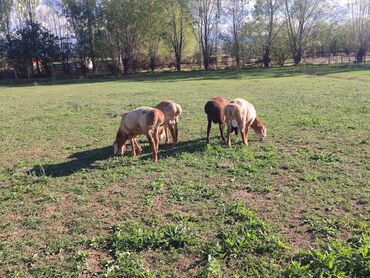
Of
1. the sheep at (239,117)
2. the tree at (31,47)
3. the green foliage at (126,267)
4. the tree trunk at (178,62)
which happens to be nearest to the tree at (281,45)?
the tree trunk at (178,62)

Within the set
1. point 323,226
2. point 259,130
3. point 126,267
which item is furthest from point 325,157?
point 126,267

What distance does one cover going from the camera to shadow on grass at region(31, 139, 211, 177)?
7996 millimetres

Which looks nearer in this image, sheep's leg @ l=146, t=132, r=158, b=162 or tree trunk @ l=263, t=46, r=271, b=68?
sheep's leg @ l=146, t=132, r=158, b=162

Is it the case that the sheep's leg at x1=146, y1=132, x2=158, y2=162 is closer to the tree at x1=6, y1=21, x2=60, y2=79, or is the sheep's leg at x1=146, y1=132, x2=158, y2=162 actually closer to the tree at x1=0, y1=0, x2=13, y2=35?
the tree at x1=6, y1=21, x2=60, y2=79

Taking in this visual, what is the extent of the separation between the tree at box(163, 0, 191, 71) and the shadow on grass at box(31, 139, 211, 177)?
45003mm

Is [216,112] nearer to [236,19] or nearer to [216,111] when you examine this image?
[216,111]

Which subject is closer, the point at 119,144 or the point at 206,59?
the point at 119,144

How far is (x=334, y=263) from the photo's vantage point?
3961 mm

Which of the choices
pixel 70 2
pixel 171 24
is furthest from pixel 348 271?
pixel 70 2

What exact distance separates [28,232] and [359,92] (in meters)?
19.4

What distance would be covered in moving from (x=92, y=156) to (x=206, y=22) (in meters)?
49.6

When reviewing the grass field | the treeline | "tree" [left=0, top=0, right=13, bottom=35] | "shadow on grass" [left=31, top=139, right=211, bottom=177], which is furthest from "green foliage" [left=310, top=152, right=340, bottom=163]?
"tree" [left=0, top=0, right=13, bottom=35]

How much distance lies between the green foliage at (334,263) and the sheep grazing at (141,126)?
4.92 metres

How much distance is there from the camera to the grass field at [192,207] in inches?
168
